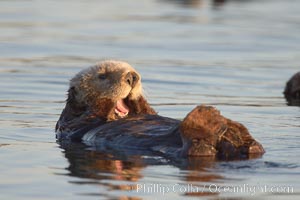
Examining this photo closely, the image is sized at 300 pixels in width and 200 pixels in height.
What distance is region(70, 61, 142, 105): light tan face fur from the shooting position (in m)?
8.05

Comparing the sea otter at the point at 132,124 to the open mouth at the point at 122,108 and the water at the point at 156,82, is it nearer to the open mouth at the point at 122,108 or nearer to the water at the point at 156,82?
the open mouth at the point at 122,108

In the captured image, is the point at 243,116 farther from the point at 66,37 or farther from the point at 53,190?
the point at 66,37

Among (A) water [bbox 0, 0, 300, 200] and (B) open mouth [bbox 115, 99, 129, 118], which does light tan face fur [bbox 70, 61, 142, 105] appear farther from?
(A) water [bbox 0, 0, 300, 200]

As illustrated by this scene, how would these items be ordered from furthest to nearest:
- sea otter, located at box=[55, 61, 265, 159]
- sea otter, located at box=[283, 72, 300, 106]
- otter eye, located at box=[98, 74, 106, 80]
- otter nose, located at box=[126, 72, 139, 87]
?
sea otter, located at box=[283, 72, 300, 106]
otter eye, located at box=[98, 74, 106, 80]
otter nose, located at box=[126, 72, 139, 87]
sea otter, located at box=[55, 61, 265, 159]

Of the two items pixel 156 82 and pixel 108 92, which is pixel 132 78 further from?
pixel 156 82

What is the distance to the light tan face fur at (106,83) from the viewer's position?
805cm

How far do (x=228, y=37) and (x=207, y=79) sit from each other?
466 cm

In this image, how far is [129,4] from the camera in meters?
21.9

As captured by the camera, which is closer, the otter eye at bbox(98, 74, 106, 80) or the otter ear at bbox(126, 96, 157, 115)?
the otter ear at bbox(126, 96, 157, 115)

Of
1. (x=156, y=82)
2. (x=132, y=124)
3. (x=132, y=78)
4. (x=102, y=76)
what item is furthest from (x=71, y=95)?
(x=156, y=82)

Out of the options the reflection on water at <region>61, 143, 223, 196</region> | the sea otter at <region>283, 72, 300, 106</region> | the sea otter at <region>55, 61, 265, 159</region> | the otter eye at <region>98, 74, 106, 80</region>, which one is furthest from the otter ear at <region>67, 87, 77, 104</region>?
the sea otter at <region>283, 72, 300, 106</region>

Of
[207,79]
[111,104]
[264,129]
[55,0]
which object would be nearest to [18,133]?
[111,104]

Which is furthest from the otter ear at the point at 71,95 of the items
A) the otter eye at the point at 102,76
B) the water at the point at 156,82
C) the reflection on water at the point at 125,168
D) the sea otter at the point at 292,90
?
the sea otter at the point at 292,90

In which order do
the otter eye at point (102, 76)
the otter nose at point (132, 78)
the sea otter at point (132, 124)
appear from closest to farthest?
the sea otter at point (132, 124) < the otter nose at point (132, 78) < the otter eye at point (102, 76)
